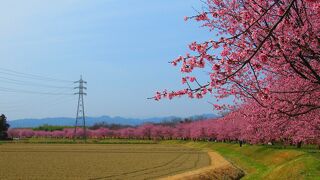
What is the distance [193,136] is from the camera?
582ft

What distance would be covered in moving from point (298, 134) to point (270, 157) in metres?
24.9

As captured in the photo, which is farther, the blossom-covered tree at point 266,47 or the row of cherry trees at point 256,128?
the row of cherry trees at point 256,128

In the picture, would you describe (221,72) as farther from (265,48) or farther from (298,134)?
(298,134)

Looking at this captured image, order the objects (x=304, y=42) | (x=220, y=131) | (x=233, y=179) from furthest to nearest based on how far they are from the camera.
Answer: (x=220, y=131), (x=233, y=179), (x=304, y=42)

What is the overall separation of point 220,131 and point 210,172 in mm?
99187

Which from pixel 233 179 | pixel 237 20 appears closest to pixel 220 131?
pixel 233 179

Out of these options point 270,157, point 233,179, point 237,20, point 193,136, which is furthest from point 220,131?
point 237,20

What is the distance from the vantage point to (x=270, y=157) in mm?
52250

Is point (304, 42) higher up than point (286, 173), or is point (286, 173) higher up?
point (304, 42)

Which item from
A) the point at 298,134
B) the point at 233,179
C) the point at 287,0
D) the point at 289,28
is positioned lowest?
the point at 233,179

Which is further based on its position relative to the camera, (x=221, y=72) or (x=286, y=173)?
(x=286, y=173)

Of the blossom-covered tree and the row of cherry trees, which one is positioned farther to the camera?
the row of cherry trees

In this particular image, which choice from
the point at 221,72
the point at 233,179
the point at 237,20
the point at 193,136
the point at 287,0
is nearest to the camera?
the point at 221,72

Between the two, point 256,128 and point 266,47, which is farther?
point 256,128
